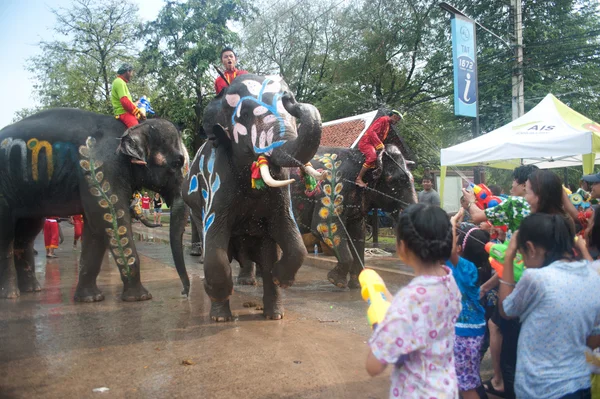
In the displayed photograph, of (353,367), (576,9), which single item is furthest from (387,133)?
(576,9)

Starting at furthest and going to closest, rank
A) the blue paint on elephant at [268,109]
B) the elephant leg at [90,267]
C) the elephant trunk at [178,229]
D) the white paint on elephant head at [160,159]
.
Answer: the white paint on elephant head at [160,159], the elephant trunk at [178,229], the elephant leg at [90,267], the blue paint on elephant at [268,109]

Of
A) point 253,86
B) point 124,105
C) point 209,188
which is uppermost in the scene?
point 124,105

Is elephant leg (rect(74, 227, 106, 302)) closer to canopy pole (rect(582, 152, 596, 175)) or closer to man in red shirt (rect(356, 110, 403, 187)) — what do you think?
man in red shirt (rect(356, 110, 403, 187))

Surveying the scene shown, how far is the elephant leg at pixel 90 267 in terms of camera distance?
6.42m

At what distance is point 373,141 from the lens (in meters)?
7.20

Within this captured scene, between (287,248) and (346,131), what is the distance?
19.7 feet

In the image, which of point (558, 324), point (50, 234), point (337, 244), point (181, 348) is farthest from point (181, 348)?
point (50, 234)

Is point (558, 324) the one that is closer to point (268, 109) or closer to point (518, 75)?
point (268, 109)

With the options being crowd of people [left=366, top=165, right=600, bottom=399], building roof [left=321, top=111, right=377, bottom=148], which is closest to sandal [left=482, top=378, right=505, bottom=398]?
crowd of people [left=366, top=165, right=600, bottom=399]

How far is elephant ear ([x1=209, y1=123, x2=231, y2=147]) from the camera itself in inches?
200

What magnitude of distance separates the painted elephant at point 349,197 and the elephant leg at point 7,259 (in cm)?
401

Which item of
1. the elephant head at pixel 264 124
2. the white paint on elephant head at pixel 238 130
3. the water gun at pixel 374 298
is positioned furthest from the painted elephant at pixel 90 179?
the water gun at pixel 374 298

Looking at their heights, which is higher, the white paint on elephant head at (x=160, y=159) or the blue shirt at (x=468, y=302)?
the white paint on elephant head at (x=160, y=159)

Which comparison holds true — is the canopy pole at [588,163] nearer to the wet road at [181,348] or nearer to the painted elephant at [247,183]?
the wet road at [181,348]
